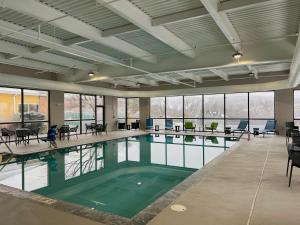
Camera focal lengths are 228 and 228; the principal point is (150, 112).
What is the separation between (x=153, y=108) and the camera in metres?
15.5

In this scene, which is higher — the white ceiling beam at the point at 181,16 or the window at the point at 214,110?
the white ceiling beam at the point at 181,16

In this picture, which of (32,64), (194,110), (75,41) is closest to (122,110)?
(194,110)

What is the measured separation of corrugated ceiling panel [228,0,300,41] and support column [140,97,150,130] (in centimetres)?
1003

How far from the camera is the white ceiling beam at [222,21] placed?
3576 millimetres

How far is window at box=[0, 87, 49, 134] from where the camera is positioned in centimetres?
933

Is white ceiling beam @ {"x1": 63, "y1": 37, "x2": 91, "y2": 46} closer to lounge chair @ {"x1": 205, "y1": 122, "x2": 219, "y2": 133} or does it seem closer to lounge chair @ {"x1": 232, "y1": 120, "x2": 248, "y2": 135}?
lounge chair @ {"x1": 205, "y1": 122, "x2": 219, "y2": 133}

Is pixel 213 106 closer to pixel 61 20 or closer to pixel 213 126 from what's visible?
pixel 213 126

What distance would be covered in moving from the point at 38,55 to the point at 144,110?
918 cm

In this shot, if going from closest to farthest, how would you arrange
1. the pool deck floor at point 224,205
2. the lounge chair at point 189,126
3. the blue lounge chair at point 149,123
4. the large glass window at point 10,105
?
the pool deck floor at point 224,205
the large glass window at point 10,105
the lounge chair at point 189,126
the blue lounge chair at point 149,123

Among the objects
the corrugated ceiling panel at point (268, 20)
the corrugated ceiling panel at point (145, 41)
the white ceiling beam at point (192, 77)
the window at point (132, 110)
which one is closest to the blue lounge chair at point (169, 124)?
the window at point (132, 110)

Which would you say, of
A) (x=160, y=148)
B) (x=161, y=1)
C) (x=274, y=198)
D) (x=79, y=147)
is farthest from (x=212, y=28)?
(x=79, y=147)

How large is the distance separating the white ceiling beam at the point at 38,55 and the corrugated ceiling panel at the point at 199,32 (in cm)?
414

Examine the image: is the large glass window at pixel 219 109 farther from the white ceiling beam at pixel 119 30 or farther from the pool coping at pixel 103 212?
the pool coping at pixel 103 212

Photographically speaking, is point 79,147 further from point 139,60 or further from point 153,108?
point 153,108
